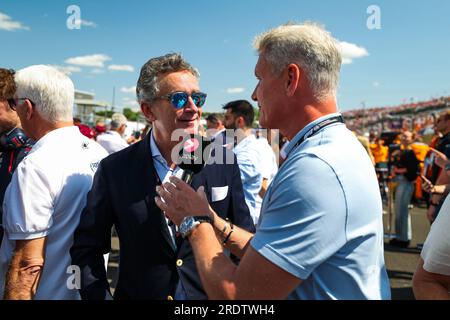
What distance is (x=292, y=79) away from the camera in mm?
1376

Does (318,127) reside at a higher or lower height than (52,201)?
higher

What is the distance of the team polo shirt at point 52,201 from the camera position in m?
1.76

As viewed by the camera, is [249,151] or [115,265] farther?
[115,265]

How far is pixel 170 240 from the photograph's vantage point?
190 cm

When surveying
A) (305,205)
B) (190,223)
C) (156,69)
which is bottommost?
(190,223)

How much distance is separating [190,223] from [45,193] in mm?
822

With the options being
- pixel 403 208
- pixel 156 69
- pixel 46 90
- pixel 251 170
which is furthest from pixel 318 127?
pixel 403 208

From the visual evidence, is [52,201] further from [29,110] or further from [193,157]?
[193,157]

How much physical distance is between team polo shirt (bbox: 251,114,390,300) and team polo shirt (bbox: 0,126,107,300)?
111cm

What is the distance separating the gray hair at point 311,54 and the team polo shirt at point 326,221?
0.63 ft

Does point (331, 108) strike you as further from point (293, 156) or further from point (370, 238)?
point (370, 238)
